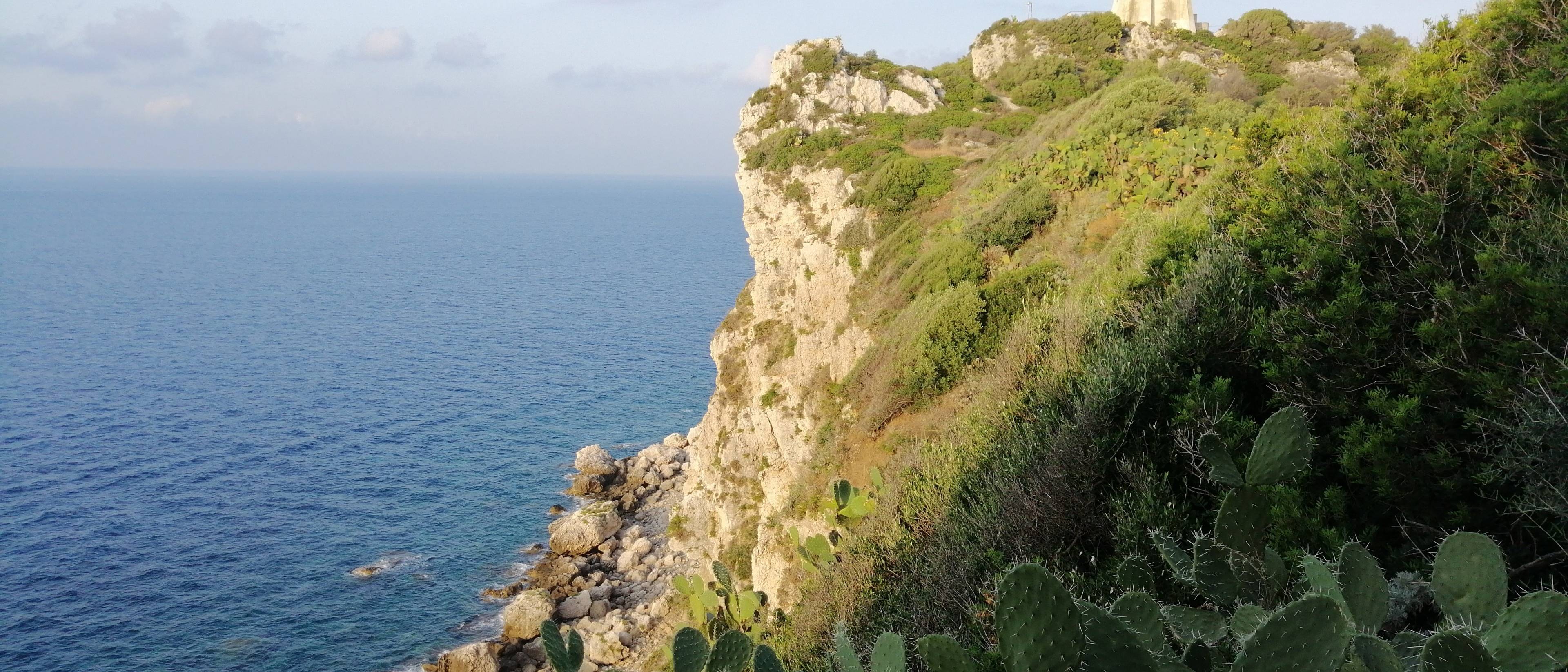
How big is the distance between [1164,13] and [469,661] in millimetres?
41504

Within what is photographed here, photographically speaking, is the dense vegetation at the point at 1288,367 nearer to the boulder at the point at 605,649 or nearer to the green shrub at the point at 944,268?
the green shrub at the point at 944,268

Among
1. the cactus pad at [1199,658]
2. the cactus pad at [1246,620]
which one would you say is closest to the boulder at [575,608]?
the cactus pad at [1199,658]

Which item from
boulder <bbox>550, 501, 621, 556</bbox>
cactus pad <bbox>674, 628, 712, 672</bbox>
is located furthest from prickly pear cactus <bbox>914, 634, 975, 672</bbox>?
boulder <bbox>550, 501, 621, 556</bbox>

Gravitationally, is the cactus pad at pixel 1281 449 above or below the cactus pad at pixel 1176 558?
above

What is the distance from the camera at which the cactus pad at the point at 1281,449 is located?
397 cm

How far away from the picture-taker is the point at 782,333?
28.1 meters

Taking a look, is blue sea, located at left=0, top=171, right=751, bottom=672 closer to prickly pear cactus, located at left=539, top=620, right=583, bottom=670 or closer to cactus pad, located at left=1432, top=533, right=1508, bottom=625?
prickly pear cactus, located at left=539, top=620, right=583, bottom=670

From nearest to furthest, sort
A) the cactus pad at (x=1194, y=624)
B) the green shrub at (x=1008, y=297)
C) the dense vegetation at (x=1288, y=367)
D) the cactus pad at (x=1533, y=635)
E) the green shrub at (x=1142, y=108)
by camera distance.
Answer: the cactus pad at (x=1533, y=635)
the cactus pad at (x=1194, y=624)
the dense vegetation at (x=1288, y=367)
the green shrub at (x=1008, y=297)
the green shrub at (x=1142, y=108)

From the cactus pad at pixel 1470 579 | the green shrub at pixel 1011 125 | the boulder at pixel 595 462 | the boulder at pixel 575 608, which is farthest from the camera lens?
the boulder at pixel 595 462

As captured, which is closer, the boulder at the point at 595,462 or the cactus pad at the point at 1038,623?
the cactus pad at the point at 1038,623

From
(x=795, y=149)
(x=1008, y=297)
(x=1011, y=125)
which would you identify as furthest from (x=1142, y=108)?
(x=795, y=149)

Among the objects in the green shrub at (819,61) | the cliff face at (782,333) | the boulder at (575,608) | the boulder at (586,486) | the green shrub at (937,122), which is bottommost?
the boulder at (575,608)

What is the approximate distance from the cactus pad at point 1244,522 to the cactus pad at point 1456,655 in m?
1.25

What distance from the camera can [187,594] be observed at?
3005 centimetres
